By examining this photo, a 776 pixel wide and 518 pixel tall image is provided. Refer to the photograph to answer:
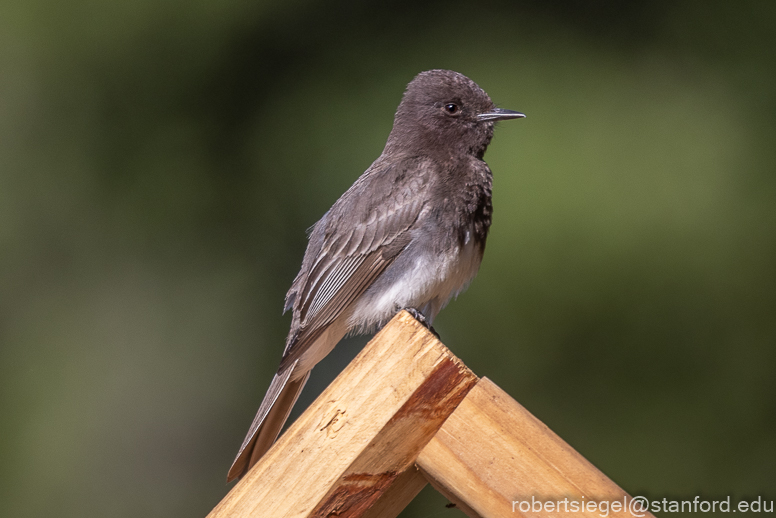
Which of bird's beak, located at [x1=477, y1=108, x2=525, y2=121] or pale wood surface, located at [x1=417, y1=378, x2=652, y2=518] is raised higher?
bird's beak, located at [x1=477, y1=108, x2=525, y2=121]

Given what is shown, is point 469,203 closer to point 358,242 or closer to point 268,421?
point 358,242

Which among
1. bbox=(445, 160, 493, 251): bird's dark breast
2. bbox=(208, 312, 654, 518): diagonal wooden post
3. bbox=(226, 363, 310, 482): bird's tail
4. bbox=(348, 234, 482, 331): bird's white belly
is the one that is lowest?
bbox=(226, 363, 310, 482): bird's tail

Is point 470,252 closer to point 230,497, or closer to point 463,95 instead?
point 463,95

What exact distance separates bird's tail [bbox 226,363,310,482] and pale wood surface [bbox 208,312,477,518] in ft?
1.63

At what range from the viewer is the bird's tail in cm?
228

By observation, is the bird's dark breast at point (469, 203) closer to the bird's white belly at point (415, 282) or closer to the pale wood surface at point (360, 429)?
the bird's white belly at point (415, 282)

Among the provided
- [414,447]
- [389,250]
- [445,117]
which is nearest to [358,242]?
[389,250]

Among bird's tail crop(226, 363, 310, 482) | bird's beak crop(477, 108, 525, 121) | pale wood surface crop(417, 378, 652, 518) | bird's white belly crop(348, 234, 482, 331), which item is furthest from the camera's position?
bird's beak crop(477, 108, 525, 121)

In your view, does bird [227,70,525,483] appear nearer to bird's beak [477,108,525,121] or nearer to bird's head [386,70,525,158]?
bird's head [386,70,525,158]

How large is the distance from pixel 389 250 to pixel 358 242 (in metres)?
0.14

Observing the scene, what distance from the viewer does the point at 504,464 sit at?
167cm

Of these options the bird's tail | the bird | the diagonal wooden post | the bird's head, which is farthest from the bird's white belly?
the diagonal wooden post

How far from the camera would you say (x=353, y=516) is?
1.77 m

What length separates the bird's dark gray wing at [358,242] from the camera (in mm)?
2893
